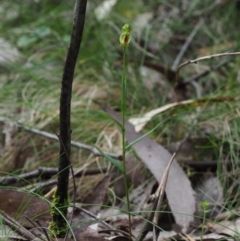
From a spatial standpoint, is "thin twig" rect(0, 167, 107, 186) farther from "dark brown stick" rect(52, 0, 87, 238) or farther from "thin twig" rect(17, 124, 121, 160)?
"dark brown stick" rect(52, 0, 87, 238)

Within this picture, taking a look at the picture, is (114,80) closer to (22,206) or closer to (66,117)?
(22,206)

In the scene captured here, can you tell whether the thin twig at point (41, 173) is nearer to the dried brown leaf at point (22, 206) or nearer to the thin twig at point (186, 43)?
the dried brown leaf at point (22, 206)

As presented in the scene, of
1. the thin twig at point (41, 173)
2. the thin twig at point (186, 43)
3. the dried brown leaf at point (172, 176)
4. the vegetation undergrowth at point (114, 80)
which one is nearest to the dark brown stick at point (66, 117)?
the thin twig at point (41, 173)

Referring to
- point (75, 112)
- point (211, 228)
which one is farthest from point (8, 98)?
point (211, 228)

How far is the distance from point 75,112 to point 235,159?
67 centimetres

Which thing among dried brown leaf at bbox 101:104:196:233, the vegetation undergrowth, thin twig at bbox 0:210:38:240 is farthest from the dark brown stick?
the vegetation undergrowth

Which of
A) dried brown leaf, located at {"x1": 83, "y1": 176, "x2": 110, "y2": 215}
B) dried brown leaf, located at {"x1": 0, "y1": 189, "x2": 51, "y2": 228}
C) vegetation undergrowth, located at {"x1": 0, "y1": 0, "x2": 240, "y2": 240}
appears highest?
vegetation undergrowth, located at {"x1": 0, "y1": 0, "x2": 240, "y2": 240}

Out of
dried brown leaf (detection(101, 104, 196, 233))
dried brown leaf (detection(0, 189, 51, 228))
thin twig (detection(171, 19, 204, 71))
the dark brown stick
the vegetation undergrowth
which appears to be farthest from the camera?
thin twig (detection(171, 19, 204, 71))

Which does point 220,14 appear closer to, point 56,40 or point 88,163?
point 56,40

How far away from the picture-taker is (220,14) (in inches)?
115

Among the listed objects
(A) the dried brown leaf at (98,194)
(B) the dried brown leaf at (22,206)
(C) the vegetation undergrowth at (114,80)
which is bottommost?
(A) the dried brown leaf at (98,194)

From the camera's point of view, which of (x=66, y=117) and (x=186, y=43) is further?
(x=186, y=43)

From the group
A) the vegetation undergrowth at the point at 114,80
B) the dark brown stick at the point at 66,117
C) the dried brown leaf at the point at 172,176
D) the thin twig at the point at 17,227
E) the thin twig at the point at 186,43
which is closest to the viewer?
the dark brown stick at the point at 66,117

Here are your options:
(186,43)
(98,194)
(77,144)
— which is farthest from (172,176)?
(186,43)
